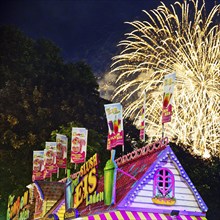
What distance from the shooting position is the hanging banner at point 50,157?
38.0 meters

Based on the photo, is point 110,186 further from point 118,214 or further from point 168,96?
point 168,96

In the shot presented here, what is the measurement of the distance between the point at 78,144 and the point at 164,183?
29.0 ft

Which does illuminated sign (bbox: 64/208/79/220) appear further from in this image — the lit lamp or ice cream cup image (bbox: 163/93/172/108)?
ice cream cup image (bbox: 163/93/172/108)

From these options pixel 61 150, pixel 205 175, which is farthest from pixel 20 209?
pixel 205 175

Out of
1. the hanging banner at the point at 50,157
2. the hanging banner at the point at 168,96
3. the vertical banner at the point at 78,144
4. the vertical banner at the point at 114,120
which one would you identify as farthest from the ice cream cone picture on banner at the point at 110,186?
the hanging banner at the point at 50,157

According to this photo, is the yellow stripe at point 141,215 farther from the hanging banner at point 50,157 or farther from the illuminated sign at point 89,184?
the hanging banner at point 50,157

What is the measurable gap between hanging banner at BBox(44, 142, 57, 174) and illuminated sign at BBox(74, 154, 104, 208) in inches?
429

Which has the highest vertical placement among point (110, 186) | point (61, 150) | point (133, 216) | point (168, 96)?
point (168, 96)

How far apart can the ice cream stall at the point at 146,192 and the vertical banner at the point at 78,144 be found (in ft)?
19.9

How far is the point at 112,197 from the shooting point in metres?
24.2

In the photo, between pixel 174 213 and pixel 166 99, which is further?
pixel 174 213

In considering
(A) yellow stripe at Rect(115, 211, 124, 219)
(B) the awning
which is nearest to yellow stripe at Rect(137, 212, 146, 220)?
(B) the awning

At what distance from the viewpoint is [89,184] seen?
83.5 ft

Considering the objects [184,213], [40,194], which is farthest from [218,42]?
[184,213]
